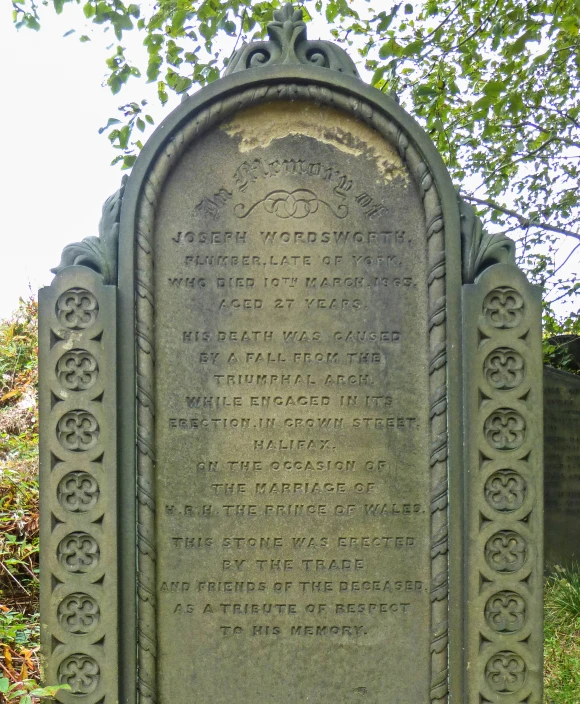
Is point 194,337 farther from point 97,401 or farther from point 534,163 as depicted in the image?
point 534,163

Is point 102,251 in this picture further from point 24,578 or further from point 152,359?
point 24,578

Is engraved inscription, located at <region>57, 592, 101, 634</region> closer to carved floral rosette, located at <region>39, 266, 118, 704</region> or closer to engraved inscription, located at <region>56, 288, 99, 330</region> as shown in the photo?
carved floral rosette, located at <region>39, 266, 118, 704</region>

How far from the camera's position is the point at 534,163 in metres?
9.41

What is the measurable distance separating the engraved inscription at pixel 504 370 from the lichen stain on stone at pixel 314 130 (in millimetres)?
985

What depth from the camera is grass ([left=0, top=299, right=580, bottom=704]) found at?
418 centimetres

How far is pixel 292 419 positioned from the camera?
348cm

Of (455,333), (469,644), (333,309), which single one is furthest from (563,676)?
(333,309)

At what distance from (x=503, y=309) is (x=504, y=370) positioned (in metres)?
0.29

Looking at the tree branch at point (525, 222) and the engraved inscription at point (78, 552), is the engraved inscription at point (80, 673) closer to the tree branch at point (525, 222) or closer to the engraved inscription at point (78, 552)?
the engraved inscription at point (78, 552)

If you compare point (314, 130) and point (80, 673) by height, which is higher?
point (314, 130)

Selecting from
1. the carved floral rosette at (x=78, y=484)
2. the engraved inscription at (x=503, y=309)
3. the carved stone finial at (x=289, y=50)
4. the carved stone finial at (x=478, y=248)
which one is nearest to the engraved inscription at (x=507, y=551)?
the engraved inscription at (x=503, y=309)

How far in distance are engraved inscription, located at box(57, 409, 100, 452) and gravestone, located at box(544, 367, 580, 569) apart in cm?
572

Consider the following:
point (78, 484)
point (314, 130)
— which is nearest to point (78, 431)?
point (78, 484)

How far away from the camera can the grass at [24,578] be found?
13.7ft
